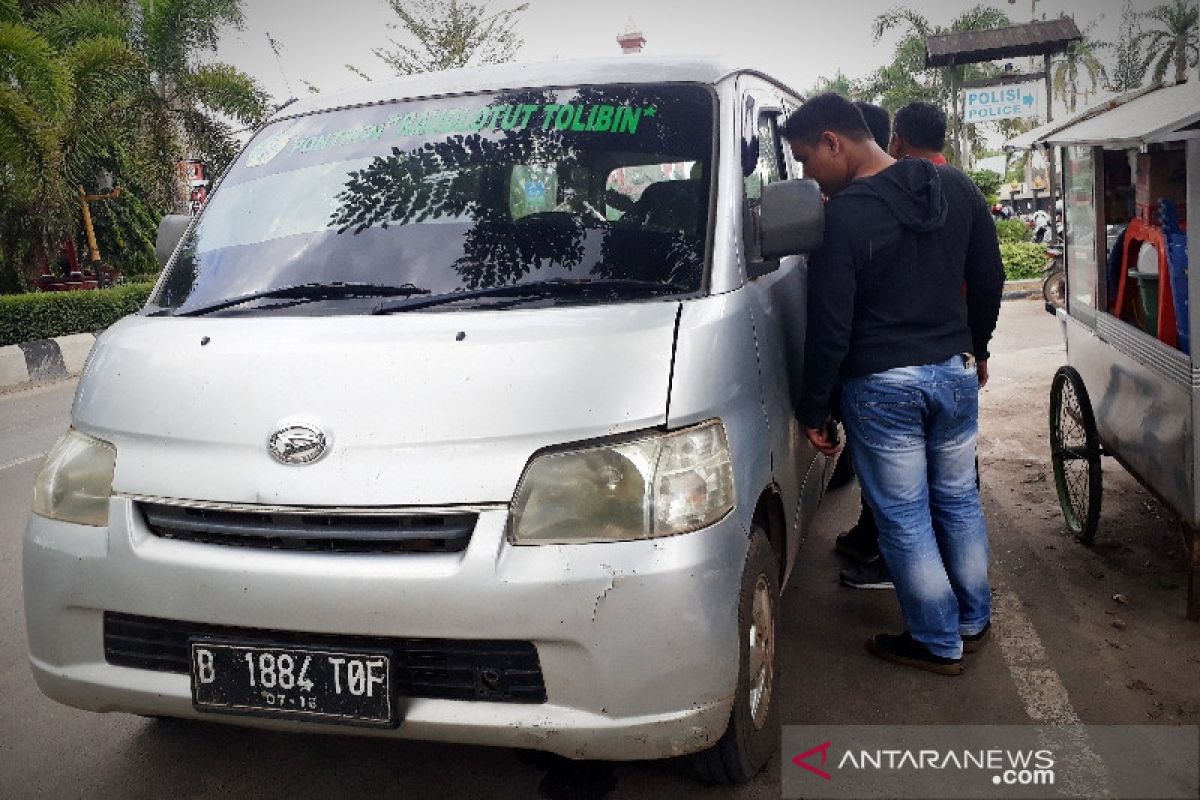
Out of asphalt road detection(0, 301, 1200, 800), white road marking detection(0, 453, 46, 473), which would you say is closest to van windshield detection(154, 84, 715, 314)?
asphalt road detection(0, 301, 1200, 800)

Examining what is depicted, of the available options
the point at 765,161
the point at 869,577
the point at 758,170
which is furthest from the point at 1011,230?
the point at 758,170

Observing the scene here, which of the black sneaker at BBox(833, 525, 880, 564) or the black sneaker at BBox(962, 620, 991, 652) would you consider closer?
the black sneaker at BBox(962, 620, 991, 652)

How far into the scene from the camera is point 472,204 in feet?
9.42

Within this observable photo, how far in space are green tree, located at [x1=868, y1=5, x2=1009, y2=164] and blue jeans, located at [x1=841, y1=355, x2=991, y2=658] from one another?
88.0 feet

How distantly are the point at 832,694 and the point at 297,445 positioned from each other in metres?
1.88

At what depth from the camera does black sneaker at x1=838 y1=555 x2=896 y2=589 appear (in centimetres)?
411

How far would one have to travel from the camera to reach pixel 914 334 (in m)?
3.14

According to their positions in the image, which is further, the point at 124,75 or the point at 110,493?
the point at 124,75

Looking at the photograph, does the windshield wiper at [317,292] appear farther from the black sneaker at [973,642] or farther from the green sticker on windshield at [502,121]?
the black sneaker at [973,642]

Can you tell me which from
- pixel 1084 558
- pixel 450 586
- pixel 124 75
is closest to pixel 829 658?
pixel 1084 558

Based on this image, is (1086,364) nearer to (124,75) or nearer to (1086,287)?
(1086,287)

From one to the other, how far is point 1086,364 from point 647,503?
10.5ft

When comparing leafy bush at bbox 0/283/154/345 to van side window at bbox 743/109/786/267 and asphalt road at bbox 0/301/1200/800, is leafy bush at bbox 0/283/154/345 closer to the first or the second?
asphalt road at bbox 0/301/1200/800

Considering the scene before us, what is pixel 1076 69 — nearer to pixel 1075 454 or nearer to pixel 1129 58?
pixel 1129 58
